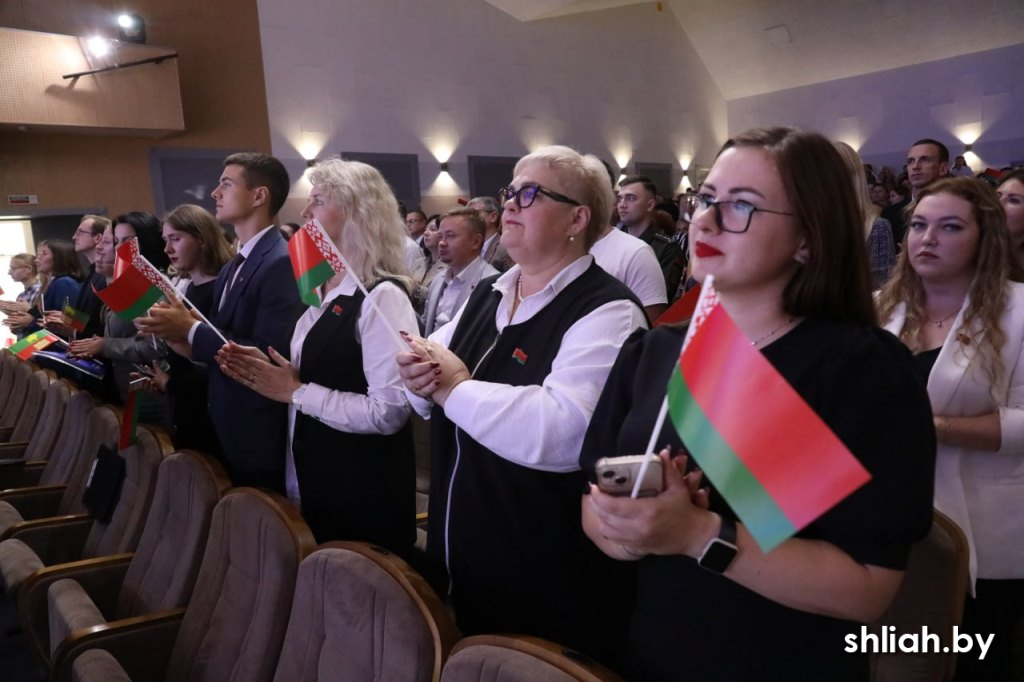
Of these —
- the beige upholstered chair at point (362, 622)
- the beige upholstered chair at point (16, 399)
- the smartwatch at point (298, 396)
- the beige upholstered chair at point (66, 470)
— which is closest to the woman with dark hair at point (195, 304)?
the beige upholstered chair at point (66, 470)

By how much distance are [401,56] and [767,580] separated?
8.94 meters

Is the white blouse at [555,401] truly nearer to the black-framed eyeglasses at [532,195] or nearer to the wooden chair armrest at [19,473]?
the black-framed eyeglasses at [532,195]

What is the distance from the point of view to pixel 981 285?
1.71m

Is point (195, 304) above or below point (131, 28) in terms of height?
below

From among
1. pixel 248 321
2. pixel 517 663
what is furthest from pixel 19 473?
pixel 517 663

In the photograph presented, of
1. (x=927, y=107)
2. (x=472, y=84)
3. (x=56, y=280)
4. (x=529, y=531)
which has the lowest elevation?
(x=529, y=531)

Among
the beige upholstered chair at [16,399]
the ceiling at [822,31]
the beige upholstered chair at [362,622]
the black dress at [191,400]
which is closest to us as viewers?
the beige upholstered chair at [362,622]

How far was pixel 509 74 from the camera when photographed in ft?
32.2

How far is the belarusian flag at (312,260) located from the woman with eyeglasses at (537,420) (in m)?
0.48

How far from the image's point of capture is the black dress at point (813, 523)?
0.84 m

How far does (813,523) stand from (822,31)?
37.3 feet

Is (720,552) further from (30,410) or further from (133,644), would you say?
(30,410)

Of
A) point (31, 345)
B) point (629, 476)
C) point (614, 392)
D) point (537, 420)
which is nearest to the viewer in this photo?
point (629, 476)

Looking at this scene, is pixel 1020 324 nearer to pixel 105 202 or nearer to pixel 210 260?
pixel 210 260
